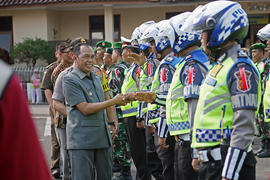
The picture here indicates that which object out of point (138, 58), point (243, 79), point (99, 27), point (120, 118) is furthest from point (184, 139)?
point (99, 27)

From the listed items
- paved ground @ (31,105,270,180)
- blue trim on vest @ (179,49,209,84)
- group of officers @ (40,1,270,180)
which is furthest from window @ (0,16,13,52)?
blue trim on vest @ (179,49,209,84)

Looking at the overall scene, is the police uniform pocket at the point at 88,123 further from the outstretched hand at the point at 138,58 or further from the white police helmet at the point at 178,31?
the outstretched hand at the point at 138,58

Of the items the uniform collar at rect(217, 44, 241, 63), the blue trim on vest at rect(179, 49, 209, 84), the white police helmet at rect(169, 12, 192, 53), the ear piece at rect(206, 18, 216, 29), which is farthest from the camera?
the white police helmet at rect(169, 12, 192, 53)

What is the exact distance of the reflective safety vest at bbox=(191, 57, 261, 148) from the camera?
13.5 ft

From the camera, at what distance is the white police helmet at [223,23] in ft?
14.3

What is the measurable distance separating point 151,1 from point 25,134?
24.0 m

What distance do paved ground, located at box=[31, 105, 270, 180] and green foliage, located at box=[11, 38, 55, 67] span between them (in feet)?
14.3

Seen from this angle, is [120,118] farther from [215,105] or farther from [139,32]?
[215,105]

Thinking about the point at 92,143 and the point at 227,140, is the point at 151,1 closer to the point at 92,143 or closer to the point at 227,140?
the point at 92,143

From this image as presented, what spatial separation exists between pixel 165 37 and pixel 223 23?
2.28m

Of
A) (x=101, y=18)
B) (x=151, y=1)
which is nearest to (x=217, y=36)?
(x=151, y=1)

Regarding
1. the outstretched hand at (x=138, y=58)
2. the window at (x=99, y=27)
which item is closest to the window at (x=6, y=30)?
the window at (x=99, y=27)

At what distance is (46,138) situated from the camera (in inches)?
530

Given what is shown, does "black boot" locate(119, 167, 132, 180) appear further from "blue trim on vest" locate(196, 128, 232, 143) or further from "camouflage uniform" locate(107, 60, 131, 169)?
"blue trim on vest" locate(196, 128, 232, 143)
